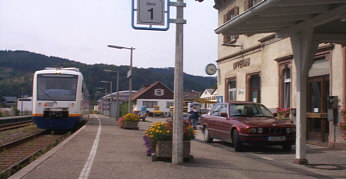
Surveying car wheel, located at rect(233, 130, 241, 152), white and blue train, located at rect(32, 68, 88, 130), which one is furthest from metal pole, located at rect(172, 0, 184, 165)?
white and blue train, located at rect(32, 68, 88, 130)

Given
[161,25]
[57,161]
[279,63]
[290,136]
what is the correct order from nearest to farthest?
[161,25]
[57,161]
[290,136]
[279,63]

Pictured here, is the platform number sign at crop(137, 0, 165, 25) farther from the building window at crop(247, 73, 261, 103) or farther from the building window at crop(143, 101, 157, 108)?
the building window at crop(143, 101, 157, 108)

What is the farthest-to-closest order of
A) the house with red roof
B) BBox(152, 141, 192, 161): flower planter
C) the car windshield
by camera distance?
1. the house with red roof
2. the car windshield
3. BBox(152, 141, 192, 161): flower planter

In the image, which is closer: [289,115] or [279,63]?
[289,115]

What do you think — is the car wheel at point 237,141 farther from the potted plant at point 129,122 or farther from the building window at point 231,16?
the potted plant at point 129,122

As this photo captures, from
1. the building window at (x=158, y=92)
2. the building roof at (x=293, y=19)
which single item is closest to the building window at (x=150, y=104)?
the building window at (x=158, y=92)

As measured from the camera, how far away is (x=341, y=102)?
1195 cm

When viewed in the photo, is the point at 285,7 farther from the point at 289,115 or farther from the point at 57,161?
the point at 289,115

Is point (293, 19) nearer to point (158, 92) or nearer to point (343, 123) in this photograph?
point (343, 123)

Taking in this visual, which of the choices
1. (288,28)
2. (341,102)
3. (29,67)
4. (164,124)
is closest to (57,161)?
(164,124)

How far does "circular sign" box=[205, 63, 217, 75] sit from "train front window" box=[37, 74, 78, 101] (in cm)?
778

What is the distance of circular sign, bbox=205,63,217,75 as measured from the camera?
23.4 meters

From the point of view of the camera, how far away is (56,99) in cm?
1892

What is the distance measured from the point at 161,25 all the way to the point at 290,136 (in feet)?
19.0
